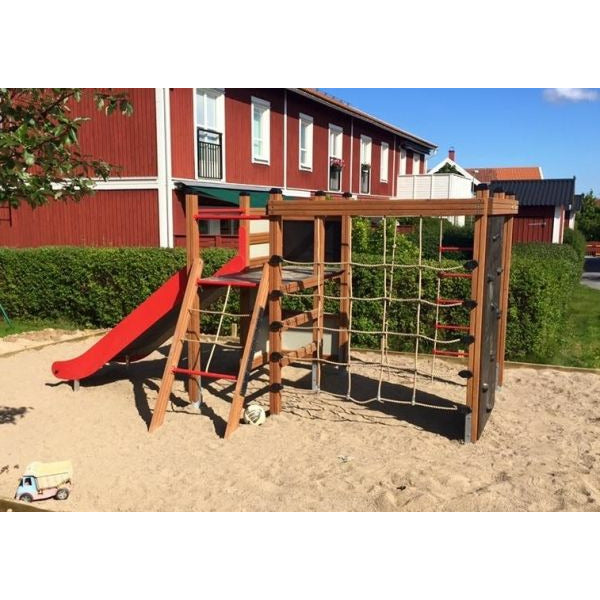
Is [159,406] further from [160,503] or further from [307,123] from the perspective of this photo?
[307,123]

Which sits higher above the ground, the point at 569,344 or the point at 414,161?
the point at 414,161

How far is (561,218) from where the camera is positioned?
2445cm

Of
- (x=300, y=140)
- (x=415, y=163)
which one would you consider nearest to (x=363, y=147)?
(x=300, y=140)

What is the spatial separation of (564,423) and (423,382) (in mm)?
1864

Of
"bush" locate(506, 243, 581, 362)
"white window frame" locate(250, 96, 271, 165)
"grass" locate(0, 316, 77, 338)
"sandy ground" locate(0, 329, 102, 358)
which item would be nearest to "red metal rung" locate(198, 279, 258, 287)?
"bush" locate(506, 243, 581, 362)

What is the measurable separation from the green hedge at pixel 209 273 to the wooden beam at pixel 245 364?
3.22 meters

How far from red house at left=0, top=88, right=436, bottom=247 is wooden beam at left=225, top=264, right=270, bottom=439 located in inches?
335

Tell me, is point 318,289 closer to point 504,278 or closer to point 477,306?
point 477,306

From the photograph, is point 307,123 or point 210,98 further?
point 307,123

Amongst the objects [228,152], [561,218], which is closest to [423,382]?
[228,152]

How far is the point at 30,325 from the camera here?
11.2 meters

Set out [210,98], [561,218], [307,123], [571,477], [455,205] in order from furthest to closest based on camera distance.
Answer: [561,218] → [307,123] → [210,98] → [455,205] → [571,477]

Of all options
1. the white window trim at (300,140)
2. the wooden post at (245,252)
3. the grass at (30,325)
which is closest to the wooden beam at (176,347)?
the wooden post at (245,252)

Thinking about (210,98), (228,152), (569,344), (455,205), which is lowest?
(569,344)
